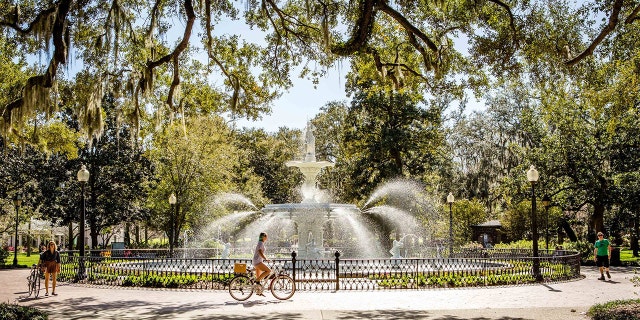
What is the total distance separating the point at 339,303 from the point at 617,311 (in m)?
5.88

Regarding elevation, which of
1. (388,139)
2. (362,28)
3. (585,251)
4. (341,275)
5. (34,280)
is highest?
(388,139)

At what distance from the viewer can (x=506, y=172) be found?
52750mm

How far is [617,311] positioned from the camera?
10391mm

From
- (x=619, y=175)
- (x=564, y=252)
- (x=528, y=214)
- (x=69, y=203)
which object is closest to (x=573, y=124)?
(x=619, y=175)

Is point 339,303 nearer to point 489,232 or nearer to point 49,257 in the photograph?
point 49,257

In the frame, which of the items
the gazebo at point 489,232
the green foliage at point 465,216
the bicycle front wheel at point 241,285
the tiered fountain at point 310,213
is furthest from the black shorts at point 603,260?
the gazebo at point 489,232

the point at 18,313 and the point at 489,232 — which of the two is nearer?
the point at 18,313

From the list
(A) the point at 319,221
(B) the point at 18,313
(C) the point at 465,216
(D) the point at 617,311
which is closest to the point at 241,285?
(B) the point at 18,313

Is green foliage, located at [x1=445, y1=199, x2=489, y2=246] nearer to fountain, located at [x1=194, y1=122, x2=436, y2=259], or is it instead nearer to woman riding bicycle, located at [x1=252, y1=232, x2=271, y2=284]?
A: fountain, located at [x1=194, y1=122, x2=436, y2=259]

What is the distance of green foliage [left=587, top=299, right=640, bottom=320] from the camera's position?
9.74m

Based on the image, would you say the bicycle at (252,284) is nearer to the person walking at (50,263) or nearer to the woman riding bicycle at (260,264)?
the woman riding bicycle at (260,264)

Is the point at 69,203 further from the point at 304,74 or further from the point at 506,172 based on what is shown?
the point at 506,172

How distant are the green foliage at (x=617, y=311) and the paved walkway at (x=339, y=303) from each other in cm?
37

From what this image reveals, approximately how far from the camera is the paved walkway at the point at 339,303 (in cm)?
1147
